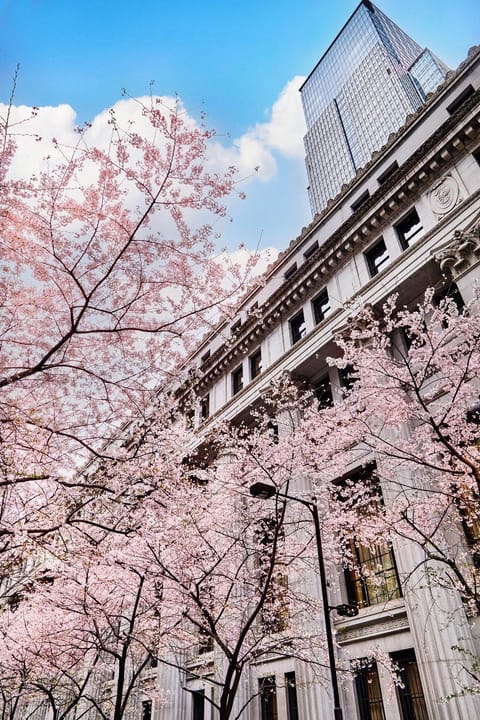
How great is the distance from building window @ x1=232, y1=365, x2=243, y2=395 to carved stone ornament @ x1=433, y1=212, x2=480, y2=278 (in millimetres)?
15738

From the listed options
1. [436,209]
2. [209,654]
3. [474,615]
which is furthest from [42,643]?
[436,209]

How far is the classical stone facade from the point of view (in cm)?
1423

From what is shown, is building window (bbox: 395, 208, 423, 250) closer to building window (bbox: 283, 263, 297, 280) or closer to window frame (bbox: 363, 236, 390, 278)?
window frame (bbox: 363, 236, 390, 278)

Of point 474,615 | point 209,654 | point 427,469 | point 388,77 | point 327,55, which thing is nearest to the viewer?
point 474,615

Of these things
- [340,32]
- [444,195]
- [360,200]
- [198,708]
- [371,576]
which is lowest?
[198,708]

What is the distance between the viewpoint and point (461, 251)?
16797 mm

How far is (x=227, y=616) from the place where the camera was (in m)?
18.6

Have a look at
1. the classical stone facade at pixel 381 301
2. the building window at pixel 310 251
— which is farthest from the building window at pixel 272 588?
the building window at pixel 310 251

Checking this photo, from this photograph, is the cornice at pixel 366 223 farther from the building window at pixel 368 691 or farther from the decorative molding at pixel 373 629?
the building window at pixel 368 691

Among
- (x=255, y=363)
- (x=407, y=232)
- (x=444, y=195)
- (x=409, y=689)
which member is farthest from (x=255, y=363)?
(x=409, y=689)

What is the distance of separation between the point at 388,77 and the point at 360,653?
515ft

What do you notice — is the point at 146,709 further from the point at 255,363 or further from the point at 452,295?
the point at 452,295

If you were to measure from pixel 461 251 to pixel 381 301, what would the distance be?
4.15 meters

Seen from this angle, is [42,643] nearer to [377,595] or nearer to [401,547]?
[377,595]
